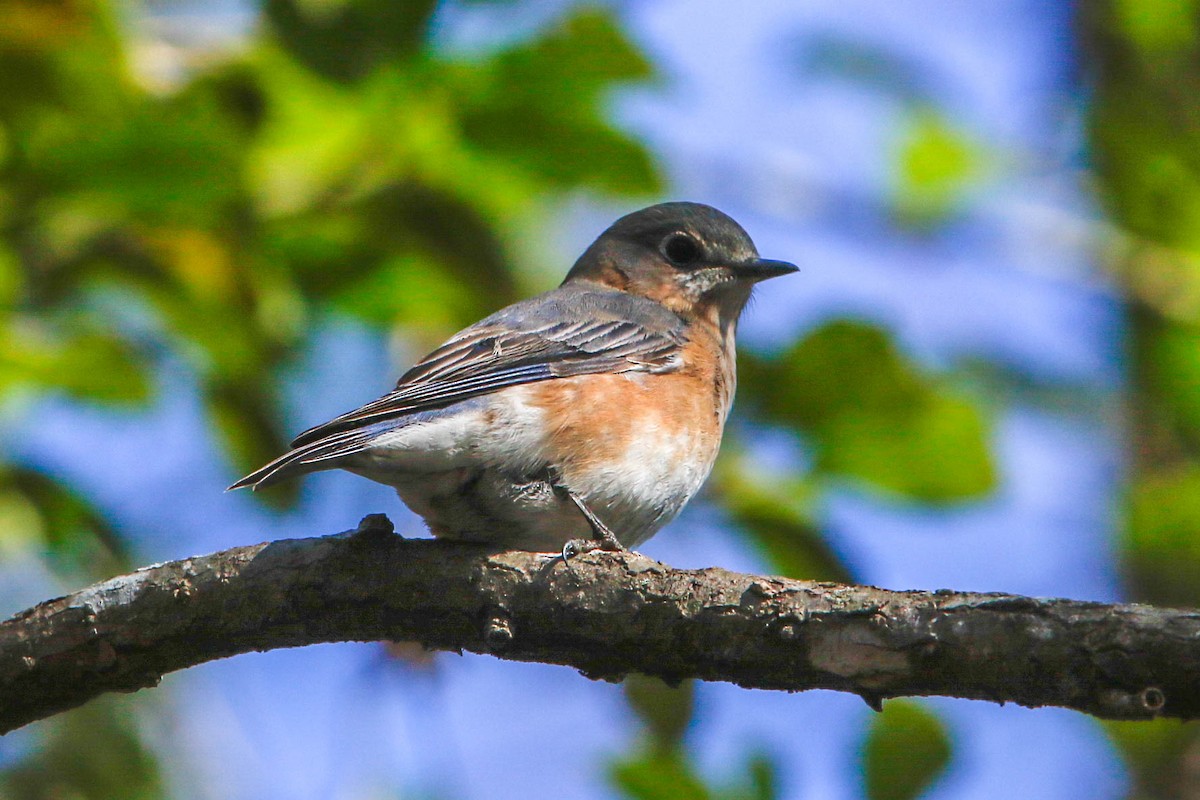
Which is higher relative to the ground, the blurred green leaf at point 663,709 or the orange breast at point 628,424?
the orange breast at point 628,424

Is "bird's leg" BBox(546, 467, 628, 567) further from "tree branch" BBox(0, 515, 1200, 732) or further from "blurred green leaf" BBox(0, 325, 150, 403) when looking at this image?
"blurred green leaf" BBox(0, 325, 150, 403)

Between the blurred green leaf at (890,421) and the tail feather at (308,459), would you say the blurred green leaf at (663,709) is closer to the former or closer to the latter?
Result: the blurred green leaf at (890,421)

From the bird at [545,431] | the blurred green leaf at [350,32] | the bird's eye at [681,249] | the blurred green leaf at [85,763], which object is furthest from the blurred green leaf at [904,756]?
the bird's eye at [681,249]

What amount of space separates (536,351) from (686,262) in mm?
1409

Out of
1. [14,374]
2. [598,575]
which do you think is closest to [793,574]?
[598,575]

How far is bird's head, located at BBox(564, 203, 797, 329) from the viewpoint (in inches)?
216

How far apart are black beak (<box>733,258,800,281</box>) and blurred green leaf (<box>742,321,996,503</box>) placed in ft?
5.48

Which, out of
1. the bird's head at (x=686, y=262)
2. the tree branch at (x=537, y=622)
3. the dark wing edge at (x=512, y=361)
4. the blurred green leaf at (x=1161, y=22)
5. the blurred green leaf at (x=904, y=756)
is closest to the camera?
the tree branch at (x=537, y=622)

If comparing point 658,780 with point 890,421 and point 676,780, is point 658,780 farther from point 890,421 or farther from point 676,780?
point 890,421

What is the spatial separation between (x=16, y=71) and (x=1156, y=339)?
14.6 ft

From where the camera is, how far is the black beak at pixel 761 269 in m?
5.28

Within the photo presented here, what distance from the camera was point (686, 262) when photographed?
568 centimetres

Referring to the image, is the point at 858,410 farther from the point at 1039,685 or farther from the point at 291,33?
the point at 291,33

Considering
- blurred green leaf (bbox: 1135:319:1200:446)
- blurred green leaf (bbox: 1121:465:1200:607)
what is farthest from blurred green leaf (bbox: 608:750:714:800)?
blurred green leaf (bbox: 1135:319:1200:446)
